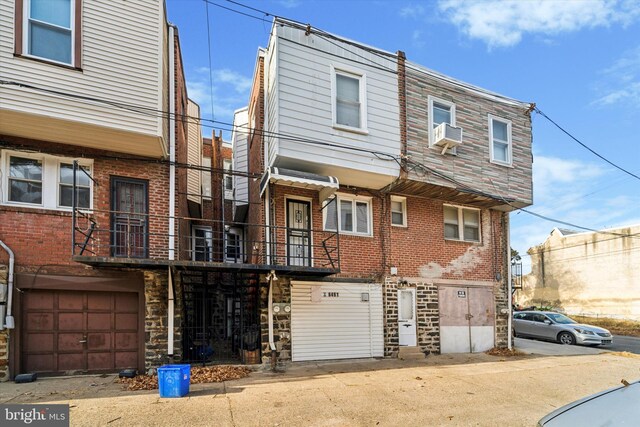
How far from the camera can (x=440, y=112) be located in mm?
13016

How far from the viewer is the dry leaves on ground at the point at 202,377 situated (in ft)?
26.5

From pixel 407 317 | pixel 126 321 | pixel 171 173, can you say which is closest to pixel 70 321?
pixel 126 321

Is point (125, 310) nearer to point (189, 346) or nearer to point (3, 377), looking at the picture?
point (189, 346)

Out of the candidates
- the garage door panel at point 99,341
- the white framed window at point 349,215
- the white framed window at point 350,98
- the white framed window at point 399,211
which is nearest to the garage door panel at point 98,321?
the garage door panel at point 99,341

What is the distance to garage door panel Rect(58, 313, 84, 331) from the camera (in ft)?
29.4

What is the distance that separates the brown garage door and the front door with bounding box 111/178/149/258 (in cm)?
107

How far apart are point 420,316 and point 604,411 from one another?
32.4 feet

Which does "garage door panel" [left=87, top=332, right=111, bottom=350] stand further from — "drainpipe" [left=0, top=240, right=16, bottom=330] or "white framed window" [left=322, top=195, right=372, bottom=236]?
"white framed window" [left=322, top=195, right=372, bottom=236]

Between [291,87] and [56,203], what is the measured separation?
629cm

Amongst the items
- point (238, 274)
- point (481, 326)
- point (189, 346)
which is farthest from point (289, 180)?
point (481, 326)

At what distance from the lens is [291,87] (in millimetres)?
10484

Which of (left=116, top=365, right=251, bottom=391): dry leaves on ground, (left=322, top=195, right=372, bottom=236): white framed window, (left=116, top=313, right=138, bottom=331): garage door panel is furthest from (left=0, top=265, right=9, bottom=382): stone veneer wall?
(left=322, top=195, right=372, bottom=236): white framed window

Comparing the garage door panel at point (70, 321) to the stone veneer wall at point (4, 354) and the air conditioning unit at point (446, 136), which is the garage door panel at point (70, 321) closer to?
the stone veneer wall at point (4, 354)

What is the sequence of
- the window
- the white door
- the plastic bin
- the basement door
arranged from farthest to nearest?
the basement door
the white door
the window
the plastic bin
